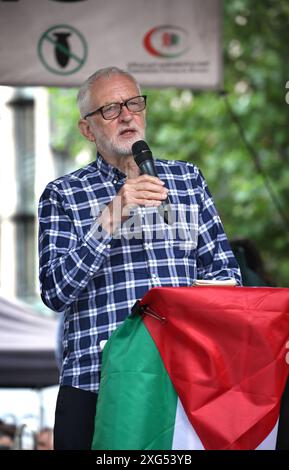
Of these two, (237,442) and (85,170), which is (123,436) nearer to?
(237,442)

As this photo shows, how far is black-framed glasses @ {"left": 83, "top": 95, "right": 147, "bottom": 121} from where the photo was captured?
12.9 ft

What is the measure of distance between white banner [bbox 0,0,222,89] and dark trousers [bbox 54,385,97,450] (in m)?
2.77

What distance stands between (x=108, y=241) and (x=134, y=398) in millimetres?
572

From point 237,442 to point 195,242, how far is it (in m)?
0.86

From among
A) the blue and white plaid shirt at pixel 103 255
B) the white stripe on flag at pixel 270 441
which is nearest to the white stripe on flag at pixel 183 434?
the white stripe on flag at pixel 270 441

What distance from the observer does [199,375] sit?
3383mm

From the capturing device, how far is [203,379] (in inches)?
133

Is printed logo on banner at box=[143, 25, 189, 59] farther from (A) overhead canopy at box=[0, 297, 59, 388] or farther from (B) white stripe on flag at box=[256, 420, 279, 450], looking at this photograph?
(A) overhead canopy at box=[0, 297, 59, 388]

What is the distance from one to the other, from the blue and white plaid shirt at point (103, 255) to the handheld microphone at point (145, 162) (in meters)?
0.15

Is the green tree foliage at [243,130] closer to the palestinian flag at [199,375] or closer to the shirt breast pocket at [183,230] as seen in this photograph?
the shirt breast pocket at [183,230]

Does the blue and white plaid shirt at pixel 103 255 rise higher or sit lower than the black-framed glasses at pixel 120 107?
lower

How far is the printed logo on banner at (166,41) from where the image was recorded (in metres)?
6.29

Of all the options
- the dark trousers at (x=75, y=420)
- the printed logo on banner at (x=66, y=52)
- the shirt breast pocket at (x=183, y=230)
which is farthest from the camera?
the printed logo on banner at (x=66, y=52)

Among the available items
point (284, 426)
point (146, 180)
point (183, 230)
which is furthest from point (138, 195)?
point (284, 426)
